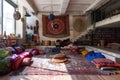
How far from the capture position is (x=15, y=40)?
9.01 meters

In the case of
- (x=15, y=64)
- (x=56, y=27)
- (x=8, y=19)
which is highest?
(x=8, y=19)

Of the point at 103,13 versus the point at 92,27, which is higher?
the point at 103,13

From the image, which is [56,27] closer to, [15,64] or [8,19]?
[8,19]

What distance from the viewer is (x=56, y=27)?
38.6 ft

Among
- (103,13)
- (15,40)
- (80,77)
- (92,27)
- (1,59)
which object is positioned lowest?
(80,77)

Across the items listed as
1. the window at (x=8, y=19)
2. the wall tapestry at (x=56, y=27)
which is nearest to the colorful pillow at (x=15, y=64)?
the window at (x=8, y=19)

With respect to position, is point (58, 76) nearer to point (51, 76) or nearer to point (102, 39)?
point (51, 76)

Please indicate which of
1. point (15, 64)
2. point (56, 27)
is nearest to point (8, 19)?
point (56, 27)

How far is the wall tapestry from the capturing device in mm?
11742

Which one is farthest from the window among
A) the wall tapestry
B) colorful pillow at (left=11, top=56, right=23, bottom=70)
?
colorful pillow at (left=11, top=56, right=23, bottom=70)

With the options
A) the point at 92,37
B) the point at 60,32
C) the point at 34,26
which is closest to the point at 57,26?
the point at 60,32

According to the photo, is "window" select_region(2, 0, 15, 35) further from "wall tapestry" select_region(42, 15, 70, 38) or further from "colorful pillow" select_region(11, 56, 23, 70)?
"colorful pillow" select_region(11, 56, 23, 70)

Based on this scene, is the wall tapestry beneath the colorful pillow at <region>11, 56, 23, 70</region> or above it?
above

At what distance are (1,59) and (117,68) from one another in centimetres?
363
